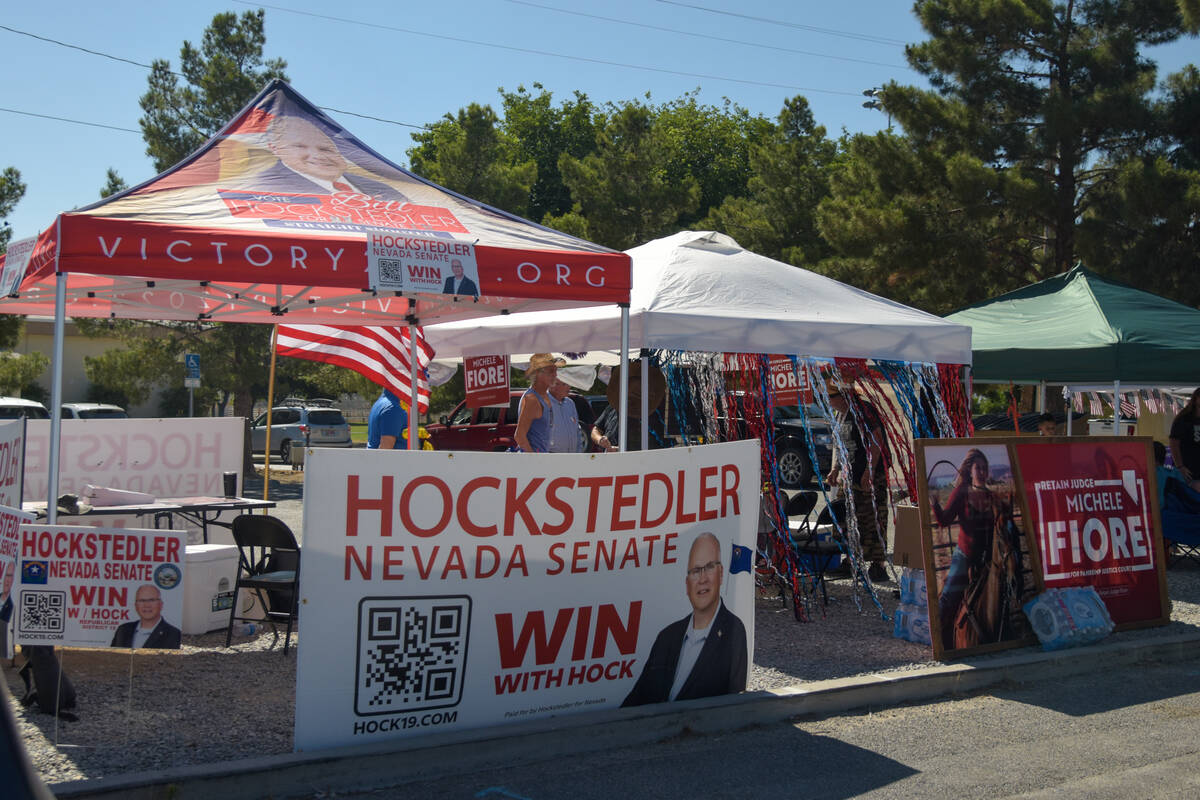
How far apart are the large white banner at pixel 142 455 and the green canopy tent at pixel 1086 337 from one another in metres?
7.57

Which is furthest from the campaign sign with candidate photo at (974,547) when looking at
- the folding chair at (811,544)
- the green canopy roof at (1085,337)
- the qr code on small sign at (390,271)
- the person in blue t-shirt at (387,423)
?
the person in blue t-shirt at (387,423)

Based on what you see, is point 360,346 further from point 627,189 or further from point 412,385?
point 627,189

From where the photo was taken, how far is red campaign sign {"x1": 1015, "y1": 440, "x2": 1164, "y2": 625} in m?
7.68

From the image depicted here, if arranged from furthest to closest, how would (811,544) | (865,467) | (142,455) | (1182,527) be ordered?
1. (1182,527)
2. (865,467)
3. (811,544)
4. (142,455)

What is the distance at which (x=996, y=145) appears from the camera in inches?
771

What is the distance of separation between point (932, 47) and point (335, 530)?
61.2ft

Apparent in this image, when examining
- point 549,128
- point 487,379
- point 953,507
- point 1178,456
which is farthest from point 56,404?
point 549,128

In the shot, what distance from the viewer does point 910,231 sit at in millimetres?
19703

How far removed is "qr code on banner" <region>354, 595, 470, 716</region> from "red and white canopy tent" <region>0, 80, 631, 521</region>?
200 cm

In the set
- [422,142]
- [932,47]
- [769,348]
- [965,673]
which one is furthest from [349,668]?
[422,142]

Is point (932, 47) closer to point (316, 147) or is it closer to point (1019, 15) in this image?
point (1019, 15)

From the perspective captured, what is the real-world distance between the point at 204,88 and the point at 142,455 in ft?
50.0

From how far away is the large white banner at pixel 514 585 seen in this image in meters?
4.95

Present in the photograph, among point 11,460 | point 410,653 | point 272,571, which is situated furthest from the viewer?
point 272,571
